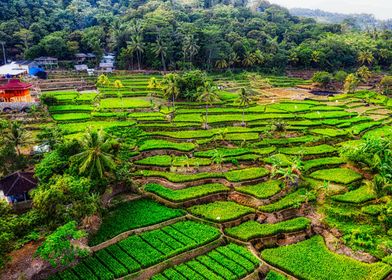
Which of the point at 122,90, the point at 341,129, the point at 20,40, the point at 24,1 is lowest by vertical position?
the point at 341,129

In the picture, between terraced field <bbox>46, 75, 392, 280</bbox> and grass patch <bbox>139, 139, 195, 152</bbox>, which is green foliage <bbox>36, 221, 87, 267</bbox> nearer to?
terraced field <bbox>46, 75, 392, 280</bbox>

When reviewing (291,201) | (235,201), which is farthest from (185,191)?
(291,201)

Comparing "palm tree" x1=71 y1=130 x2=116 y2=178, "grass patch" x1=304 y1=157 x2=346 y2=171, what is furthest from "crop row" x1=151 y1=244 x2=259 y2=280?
"grass patch" x1=304 y1=157 x2=346 y2=171

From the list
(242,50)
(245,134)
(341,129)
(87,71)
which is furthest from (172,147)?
(242,50)

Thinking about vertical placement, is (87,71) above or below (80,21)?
below

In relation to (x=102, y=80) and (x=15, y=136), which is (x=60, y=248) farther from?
(x=102, y=80)

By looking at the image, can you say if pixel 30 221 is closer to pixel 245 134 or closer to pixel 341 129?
pixel 245 134

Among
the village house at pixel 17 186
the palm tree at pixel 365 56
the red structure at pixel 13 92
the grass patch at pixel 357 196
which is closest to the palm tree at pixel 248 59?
the palm tree at pixel 365 56
